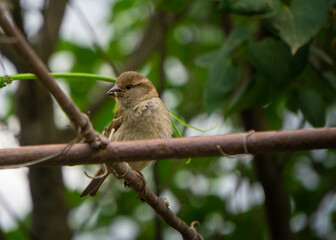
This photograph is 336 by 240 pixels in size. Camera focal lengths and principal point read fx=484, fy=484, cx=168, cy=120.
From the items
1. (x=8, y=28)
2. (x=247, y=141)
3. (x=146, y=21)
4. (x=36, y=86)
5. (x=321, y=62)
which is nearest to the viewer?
(x=8, y=28)

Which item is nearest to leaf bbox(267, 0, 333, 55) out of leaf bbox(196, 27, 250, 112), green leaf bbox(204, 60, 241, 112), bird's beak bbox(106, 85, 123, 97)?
leaf bbox(196, 27, 250, 112)

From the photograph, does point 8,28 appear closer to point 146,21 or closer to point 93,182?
point 93,182

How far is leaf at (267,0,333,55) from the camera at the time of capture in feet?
7.75

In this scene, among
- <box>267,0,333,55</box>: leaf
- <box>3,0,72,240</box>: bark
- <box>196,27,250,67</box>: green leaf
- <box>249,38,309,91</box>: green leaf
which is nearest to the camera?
<box>267,0,333,55</box>: leaf

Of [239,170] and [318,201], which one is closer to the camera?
[318,201]

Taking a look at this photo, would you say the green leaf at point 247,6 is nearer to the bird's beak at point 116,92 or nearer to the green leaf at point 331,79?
the green leaf at point 331,79

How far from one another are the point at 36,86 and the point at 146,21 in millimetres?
1754

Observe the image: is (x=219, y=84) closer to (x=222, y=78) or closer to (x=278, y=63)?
(x=222, y=78)

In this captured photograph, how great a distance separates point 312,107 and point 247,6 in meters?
0.78

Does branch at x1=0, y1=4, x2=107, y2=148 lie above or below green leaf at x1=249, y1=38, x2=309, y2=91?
above

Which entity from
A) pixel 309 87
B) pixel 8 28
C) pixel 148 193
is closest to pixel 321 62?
pixel 309 87

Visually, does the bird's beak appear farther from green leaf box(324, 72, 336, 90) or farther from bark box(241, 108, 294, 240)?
green leaf box(324, 72, 336, 90)

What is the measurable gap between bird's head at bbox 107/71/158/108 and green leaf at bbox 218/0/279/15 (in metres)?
0.99

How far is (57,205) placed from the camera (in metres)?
3.90
